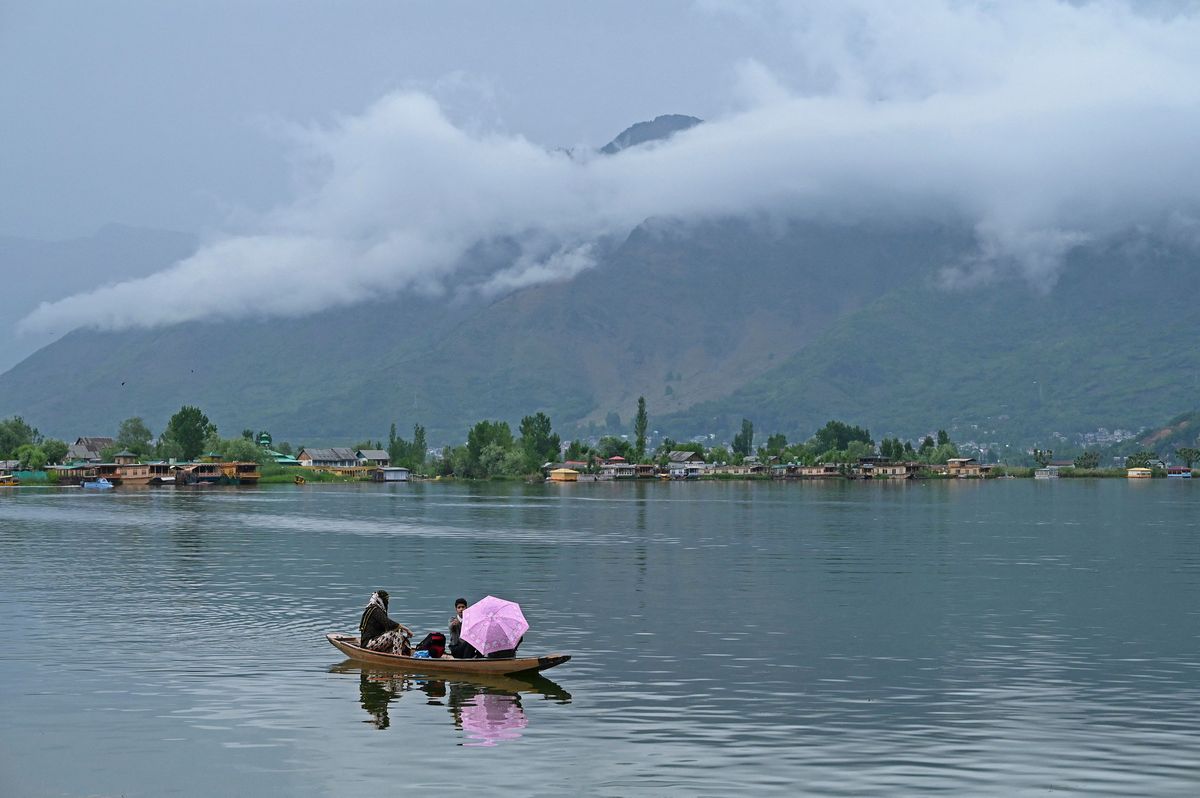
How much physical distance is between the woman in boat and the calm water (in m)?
1.31

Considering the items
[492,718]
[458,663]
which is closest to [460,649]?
[458,663]

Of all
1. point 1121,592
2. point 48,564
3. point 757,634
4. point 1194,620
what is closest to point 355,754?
point 757,634

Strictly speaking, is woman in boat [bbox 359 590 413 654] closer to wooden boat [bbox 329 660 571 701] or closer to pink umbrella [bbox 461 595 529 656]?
wooden boat [bbox 329 660 571 701]

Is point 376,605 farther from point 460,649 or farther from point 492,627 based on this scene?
point 492,627

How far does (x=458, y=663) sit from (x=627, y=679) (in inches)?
255

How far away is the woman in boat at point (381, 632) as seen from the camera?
53312mm

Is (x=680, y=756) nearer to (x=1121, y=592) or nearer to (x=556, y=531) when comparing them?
(x=1121, y=592)

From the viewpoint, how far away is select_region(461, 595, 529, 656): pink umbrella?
51.3m

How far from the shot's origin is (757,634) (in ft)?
209

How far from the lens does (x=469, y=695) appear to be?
48.7 metres

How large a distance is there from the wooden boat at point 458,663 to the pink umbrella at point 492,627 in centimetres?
65

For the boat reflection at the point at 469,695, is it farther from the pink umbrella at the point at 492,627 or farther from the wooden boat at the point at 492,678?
the pink umbrella at the point at 492,627

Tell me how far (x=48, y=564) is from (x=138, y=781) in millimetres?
69272

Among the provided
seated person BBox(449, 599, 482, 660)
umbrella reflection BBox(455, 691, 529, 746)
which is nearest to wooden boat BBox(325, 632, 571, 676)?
seated person BBox(449, 599, 482, 660)
